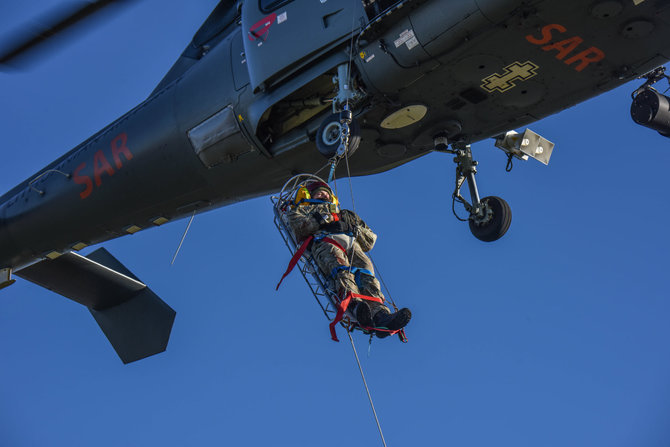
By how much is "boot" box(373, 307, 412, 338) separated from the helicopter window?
385cm

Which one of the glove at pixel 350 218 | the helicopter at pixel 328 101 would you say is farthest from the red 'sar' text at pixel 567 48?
the glove at pixel 350 218

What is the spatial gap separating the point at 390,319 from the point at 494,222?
9.29 ft

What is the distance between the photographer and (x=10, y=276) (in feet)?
40.3

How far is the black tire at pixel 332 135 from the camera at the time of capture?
23.5ft

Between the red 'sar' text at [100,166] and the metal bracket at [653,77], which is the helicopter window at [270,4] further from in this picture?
the metal bracket at [653,77]

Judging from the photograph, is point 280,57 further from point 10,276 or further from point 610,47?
point 10,276

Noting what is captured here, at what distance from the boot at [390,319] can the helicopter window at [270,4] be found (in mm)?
3845

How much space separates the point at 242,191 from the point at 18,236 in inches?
181

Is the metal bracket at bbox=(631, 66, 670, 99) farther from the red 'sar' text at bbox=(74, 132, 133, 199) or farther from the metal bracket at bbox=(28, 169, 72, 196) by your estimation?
the metal bracket at bbox=(28, 169, 72, 196)

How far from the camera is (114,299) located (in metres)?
13.1

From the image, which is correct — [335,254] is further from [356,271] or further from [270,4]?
[270,4]

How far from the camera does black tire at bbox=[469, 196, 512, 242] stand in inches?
335

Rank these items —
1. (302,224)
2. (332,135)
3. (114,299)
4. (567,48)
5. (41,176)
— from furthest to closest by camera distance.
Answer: (114,299) → (41,176) → (332,135) → (302,224) → (567,48)

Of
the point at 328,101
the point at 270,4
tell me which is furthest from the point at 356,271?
the point at 270,4
